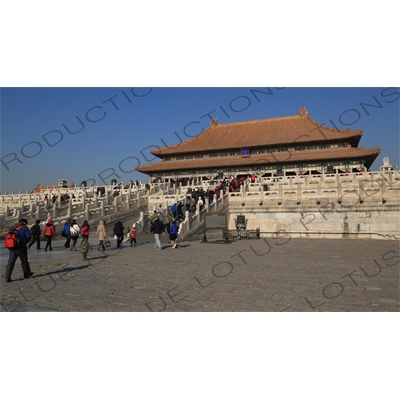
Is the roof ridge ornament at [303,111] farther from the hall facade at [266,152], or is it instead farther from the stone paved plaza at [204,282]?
the stone paved plaza at [204,282]

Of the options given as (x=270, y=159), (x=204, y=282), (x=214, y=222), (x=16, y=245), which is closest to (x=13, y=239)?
(x=16, y=245)

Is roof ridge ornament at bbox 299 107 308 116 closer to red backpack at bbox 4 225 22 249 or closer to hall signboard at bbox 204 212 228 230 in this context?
hall signboard at bbox 204 212 228 230

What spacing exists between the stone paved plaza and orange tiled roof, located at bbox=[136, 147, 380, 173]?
19.0 meters

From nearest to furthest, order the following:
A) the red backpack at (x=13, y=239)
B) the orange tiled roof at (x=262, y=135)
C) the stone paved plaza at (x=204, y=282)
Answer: the stone paved plaza at (x=204, y=282)
the red backpack at (x=13, y=239)
the orange tiled roof at (x=262, y=135)

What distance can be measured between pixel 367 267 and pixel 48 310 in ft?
24.0

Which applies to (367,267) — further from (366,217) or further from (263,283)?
(366,217)

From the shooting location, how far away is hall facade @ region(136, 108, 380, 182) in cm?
3100

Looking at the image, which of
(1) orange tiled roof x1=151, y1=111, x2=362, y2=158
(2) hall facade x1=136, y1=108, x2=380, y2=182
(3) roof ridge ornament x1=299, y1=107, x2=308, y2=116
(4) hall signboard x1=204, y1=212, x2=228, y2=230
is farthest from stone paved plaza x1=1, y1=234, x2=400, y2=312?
(3) roof ridge ornament x1=299, y1=107, x2=308, y2=116

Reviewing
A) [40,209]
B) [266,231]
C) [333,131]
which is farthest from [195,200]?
[333,131]

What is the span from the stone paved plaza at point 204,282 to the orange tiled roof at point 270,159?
1899cm

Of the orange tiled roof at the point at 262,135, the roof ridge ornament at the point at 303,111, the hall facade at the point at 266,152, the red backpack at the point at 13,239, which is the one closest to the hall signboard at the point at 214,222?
the red backpack at the point at 13,239

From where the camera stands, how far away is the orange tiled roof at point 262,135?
3312 centimetres

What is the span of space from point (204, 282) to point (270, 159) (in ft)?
85.2

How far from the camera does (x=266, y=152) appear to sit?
→ 34.5 metres
